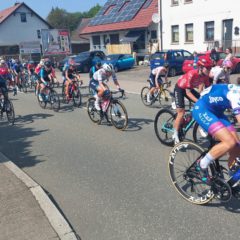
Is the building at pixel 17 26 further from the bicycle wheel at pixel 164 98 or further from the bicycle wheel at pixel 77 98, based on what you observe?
the bicycle wheel at pixel 164 98

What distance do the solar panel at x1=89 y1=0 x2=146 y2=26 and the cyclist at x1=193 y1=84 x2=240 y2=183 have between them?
37.4 metres

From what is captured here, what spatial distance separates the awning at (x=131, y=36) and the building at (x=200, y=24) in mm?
4345

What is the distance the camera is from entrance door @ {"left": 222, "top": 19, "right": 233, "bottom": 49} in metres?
29.5

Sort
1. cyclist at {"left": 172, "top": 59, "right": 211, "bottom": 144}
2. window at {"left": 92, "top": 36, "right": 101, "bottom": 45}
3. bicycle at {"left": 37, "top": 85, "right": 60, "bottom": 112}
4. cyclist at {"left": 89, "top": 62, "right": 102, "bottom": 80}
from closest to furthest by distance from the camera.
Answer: cyclist at {"left": 172, "top": 59, "right": 211, "bottom": 144}, cyclist at {"left": 89, "top": 62, "right": 102, "bottom": 80}, bicycle at {"left": 37, "top": 85, "right": 60, "bottom": 112}, window at {"left": 92, "top": 36, "right": 101, "bottom": 45}

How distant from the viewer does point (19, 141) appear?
9.41 meters

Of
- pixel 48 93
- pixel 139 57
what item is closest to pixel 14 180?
pixel 48 93

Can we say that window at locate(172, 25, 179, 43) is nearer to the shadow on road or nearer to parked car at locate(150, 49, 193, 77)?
parked car at locate(150, 49, 193, 77)

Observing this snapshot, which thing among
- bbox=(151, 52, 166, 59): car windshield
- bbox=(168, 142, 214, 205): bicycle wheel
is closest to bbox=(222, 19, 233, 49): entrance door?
bbox=(151, 52, 166, 59): car windshield

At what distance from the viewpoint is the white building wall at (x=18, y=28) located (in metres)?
60.0

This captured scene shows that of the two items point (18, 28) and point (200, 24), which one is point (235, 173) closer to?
Answer: point (200, 24)

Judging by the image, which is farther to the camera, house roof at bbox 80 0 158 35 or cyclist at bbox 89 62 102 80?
house roof at bbox 80 0 158 35

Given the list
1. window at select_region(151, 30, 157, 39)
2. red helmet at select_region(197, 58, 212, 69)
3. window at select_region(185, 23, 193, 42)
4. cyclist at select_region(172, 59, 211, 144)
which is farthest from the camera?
window at select_region(151, 30, 157, 39)

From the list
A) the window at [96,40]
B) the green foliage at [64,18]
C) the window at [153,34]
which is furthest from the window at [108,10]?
the green foliage at [64,18]

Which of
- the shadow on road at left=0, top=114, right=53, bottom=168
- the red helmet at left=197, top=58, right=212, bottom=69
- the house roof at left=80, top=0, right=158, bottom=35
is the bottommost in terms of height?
the shadow on road at left=0, top=114, right=53, bottom=168
